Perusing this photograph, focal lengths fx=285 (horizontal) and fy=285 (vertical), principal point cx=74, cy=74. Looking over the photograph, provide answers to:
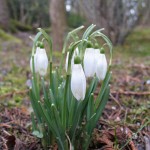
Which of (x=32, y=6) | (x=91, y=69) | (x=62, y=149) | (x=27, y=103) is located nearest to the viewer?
(x=91, y=69)

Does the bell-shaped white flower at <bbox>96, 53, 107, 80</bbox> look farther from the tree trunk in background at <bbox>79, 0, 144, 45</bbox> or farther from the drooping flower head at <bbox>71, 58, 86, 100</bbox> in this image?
the tree trunk in background at <bbox>79, 0, 144, 45</bbox>

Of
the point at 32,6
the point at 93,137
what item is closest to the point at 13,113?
the point at 93,137

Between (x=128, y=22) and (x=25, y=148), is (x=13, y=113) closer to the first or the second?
(x=25, y=148)

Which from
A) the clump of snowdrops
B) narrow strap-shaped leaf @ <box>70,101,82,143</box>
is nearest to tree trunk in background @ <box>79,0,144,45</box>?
the clump of snowdrops

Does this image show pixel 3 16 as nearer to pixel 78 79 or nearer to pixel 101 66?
pixel 101 66

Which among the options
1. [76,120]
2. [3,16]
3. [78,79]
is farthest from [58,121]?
[3,16]

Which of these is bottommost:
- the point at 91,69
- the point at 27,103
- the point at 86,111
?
the point at 27,103
